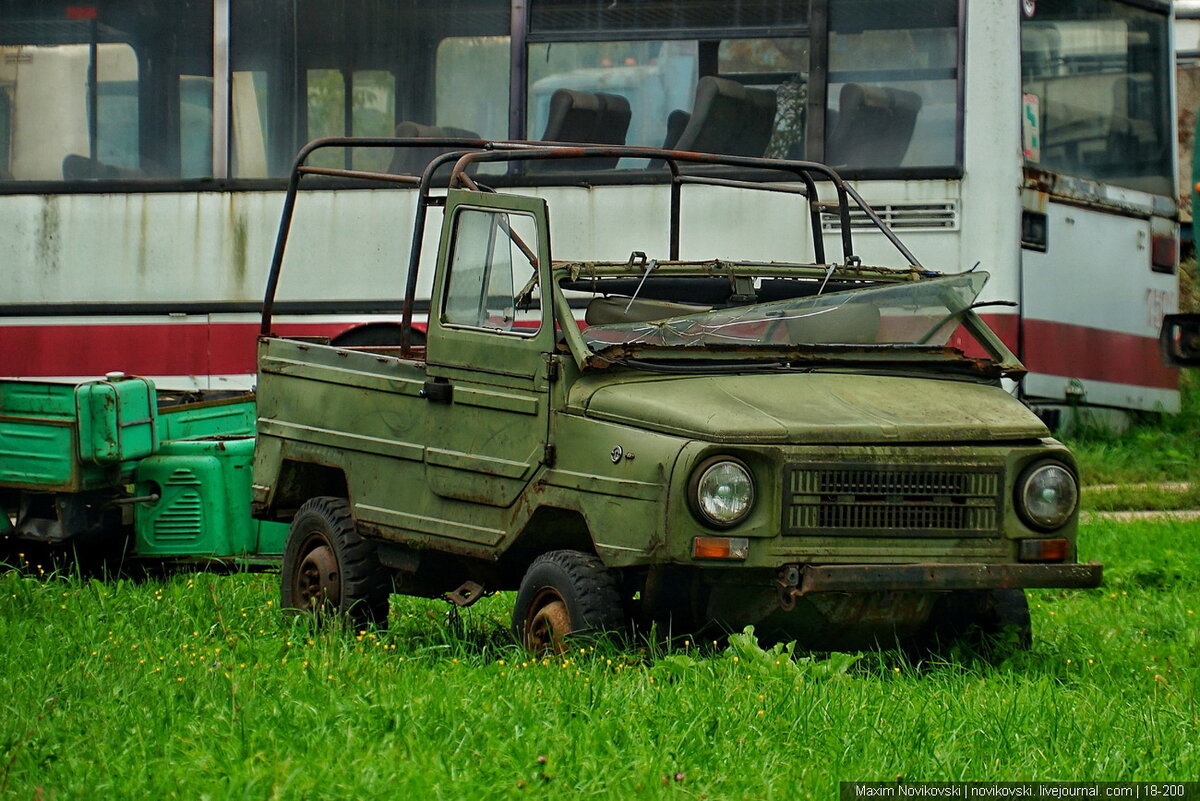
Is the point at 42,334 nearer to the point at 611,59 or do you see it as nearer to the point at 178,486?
the point at 178,486

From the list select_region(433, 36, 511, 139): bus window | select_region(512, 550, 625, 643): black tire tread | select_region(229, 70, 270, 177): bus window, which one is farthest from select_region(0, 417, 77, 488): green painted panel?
select_region(512, 550, 625, 643): black tire tread

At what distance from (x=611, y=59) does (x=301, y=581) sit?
470cm

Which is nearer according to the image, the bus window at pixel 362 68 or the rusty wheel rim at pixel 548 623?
the rusty wheel rim at pixel 548 623

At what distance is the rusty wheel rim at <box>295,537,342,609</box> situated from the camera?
7.14 meters

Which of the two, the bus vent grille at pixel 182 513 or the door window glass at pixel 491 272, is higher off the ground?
the door window glass at pixel 491 272

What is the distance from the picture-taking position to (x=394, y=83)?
1155 centimetres

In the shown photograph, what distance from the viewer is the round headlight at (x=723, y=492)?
546 centimetres

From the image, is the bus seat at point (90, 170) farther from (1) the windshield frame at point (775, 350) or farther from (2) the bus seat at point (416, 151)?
(1) the windshield frame at point (775, 350)

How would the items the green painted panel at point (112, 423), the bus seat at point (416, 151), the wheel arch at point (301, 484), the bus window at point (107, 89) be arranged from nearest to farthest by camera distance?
the wheel arch at point (301, 484) → the green painted panel at point (112, 423) → the bus seat at point (416, 151) → the bus window at point (107, 89)

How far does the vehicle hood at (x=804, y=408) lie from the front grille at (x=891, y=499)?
0.35ft

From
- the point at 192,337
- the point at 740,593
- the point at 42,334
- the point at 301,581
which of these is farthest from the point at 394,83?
the point at 740,593

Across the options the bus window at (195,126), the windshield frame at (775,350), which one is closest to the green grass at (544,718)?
the windshield frame at (775,350)

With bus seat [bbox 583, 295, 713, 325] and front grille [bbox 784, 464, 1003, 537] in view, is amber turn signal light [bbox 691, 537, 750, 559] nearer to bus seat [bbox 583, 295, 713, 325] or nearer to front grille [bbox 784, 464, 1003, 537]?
front grille [bbox 784, 464, 1003, 537]

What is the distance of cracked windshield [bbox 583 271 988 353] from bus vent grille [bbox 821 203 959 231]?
3872 millimetres
